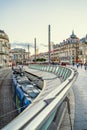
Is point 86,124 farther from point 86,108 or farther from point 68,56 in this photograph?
point 68,56

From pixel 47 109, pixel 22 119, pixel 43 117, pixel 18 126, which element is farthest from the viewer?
pixel 47 109

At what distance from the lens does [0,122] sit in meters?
17.8

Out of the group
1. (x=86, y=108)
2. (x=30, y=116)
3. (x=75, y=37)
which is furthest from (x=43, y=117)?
(x=75, y=37)

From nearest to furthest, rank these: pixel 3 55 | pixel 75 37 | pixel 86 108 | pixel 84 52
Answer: pixel 86 108 → pixel 3 55 → pixel 84 52 → pixel 75 37

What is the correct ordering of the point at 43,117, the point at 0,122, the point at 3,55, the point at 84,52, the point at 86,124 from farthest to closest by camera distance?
1. the point at 84,52
2. the point at 3,55
3. the point at 0,122
4. the point at 86,124
5. the point at 43,117

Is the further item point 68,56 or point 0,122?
point 68,56

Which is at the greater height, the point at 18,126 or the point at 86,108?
the point at 18,126

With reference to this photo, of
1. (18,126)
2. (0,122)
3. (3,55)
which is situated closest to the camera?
(18,126)

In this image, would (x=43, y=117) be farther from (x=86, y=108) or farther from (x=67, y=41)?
(x=67, y=41)

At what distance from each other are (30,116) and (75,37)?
193 meters

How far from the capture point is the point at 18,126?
6.92 feet

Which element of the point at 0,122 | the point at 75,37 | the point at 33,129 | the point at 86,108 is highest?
the point at 75,37

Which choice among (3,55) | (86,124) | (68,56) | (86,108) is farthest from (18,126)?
(68,56)

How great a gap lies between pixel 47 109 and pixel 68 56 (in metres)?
179
